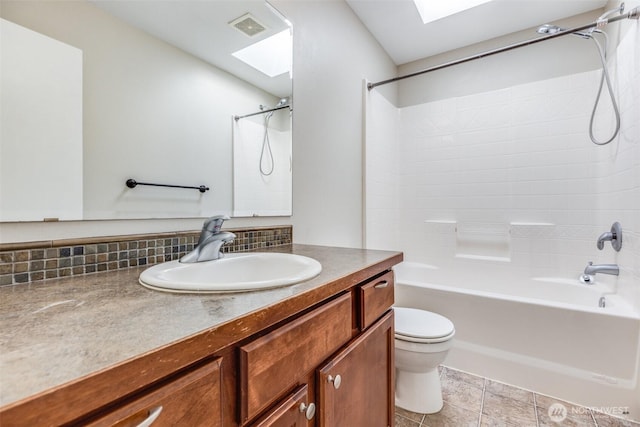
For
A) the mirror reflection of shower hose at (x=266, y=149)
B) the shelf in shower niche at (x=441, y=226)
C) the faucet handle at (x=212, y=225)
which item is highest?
the mirror reflection of shower hose at (x=266, y=149)

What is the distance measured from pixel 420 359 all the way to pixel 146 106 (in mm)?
1562

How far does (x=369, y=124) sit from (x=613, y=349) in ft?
6.14

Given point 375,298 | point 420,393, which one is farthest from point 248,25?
point 420,393

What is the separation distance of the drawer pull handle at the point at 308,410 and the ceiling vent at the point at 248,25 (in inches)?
51.1

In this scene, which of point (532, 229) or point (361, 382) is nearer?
point (361, 382)

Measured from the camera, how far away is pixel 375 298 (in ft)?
3.12

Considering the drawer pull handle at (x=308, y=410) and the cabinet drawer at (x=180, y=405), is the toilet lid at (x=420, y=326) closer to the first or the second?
the drawer pull handle at (x=308, y=410)

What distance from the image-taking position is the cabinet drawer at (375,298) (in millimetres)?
871

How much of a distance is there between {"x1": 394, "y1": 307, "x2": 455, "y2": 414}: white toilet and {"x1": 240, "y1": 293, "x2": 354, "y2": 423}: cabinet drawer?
820 millimetres

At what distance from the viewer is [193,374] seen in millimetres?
413

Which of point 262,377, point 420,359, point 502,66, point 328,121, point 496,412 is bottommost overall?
point 496,412

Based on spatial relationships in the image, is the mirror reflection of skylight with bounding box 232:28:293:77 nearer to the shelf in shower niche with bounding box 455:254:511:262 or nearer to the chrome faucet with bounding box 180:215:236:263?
the chrome faucet with bounding box 180:215:236:263

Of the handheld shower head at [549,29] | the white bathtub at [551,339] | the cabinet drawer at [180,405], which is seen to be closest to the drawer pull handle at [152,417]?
the cabinet drawer at [180,405]

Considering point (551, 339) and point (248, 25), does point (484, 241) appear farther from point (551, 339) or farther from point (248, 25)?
point (248, 25)
